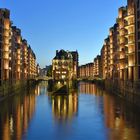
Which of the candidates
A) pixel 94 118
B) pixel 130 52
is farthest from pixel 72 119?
pixel 130 52

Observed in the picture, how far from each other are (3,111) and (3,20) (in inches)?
2068

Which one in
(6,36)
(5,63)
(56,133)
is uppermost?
(6,36)

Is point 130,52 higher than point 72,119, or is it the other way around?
point 130,52

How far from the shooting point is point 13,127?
196ft

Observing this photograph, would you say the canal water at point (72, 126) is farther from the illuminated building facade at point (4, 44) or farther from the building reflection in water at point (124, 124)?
the illuminated building facade at point (4, 44)

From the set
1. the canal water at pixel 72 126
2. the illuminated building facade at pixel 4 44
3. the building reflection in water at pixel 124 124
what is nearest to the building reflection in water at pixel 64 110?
the canal water at pixel 72 126

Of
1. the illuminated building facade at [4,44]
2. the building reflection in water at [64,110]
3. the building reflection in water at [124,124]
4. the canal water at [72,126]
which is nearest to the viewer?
the building reflection in water at [124,124]

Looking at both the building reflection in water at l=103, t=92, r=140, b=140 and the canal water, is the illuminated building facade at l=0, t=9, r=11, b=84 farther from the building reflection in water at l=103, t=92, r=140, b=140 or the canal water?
the building reflection in water at l=103, t=92, r=140, b=140

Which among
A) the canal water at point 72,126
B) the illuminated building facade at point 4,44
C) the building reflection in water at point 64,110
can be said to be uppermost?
the illuminated building facade at point 4,44

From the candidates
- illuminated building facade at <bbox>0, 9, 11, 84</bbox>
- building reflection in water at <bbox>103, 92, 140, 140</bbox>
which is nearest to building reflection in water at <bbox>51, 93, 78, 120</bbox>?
building reflection in water at <bbox>103, 92, 140, 140</bbox>

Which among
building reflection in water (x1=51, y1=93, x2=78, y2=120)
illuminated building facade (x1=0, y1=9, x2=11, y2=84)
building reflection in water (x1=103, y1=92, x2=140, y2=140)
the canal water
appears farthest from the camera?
illuminated building facade (x1=0, y1=9, x2=11, y2=84)

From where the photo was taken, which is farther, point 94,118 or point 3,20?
point 3,20

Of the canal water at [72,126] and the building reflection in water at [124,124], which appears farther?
the canal water at [72,126]

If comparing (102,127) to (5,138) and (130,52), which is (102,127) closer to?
(5,138)
